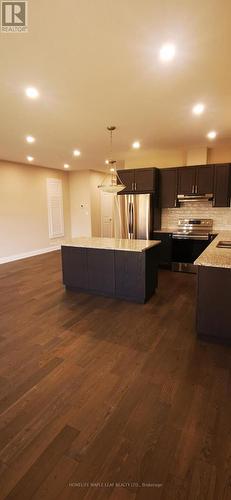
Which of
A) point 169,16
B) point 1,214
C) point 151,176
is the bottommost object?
point 1,214

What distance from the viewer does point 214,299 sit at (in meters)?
2.72

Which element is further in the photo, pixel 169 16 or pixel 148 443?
pixel 169 16

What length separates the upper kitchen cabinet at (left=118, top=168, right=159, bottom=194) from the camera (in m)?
5.70

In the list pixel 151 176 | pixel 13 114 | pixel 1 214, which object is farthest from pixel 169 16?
pixel 1 214

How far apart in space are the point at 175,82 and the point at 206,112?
3.64ft

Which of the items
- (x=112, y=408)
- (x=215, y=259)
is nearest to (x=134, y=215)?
(x=215, y=259)

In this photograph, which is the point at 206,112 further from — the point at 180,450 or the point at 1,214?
the point at 1,214

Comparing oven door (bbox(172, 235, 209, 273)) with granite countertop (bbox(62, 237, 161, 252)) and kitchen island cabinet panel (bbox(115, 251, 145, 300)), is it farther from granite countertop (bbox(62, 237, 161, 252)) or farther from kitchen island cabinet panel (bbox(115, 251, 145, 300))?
kitchen island cabinet panel (bbox(115, 251, 145, 300))

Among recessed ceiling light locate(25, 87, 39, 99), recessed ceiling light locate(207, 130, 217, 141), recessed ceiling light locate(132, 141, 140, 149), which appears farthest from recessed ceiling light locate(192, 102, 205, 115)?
recessed ceiling light locate(25, 87, 39, 99)

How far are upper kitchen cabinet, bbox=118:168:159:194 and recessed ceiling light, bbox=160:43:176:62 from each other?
3.50 meters

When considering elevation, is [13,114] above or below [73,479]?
above

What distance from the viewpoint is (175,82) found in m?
2.60

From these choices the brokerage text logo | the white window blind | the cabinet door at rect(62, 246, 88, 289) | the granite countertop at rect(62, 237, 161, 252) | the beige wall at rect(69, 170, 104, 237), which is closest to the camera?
the brokerage text logo

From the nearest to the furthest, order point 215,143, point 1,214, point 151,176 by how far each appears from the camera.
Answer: point 215,143, point 151,176, point 1,214
